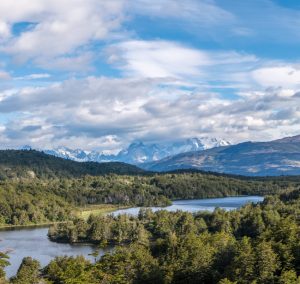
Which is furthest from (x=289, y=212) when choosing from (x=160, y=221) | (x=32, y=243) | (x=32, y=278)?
(x=32, y=278)

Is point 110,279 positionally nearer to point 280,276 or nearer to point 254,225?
point 280,276

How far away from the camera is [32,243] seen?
619 feet

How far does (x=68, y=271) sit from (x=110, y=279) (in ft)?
31.3

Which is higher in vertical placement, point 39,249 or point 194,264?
point 194,264

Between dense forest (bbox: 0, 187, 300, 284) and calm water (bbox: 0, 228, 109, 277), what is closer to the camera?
dense forest (bbox: 0, 187, 300, 284)

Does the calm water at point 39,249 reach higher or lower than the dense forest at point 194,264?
lower

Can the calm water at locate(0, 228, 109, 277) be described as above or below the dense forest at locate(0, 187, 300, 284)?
below

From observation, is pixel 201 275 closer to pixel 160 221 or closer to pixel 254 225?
pixel 254 225

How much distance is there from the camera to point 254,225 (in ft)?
567

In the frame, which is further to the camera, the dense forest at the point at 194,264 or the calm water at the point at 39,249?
the calm water at the point at 39,249

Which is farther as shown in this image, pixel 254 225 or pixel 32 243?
pixel 32 243

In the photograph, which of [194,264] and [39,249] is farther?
[39,249]

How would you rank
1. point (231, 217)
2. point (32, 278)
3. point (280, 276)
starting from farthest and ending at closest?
1. point (231, 217)
2. point (32, 278)
3. point (280, 276)

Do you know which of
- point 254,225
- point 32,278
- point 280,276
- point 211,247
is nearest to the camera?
point 280,276
